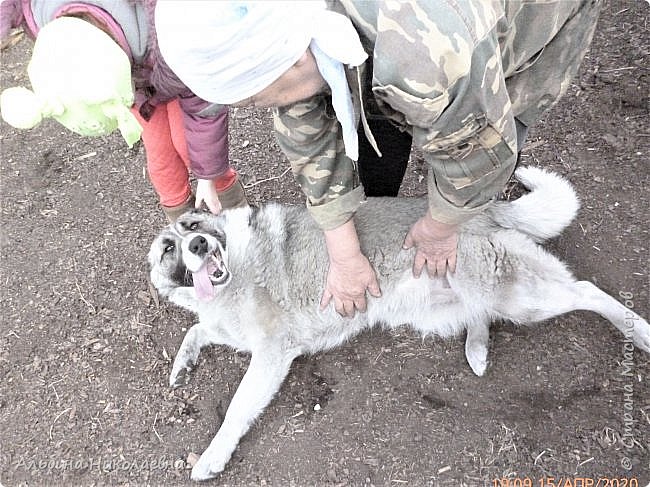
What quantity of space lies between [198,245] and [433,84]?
1.81m

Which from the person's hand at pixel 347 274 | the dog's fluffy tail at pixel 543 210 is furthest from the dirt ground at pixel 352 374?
the person's hand at pixel 347 274

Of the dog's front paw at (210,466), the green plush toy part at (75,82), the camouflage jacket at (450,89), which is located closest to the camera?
the camouflage jacket at (450,89)

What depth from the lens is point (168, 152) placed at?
10.7 ft

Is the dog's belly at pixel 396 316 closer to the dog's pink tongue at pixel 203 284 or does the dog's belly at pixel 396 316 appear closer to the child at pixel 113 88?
the dog's pink tongue at pixel 203 284

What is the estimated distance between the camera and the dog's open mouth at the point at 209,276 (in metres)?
3.05

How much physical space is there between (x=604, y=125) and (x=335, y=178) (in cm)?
234

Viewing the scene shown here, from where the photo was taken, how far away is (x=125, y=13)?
2.38 m

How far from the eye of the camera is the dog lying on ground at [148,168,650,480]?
2.95 metres

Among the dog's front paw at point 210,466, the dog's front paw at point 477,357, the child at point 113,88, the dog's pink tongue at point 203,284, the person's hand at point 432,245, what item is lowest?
the dog's front paw at point 210,466

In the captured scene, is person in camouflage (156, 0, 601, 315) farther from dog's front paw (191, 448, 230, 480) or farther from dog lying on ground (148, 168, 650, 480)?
dog's front paw (191, 448, 230, 480)

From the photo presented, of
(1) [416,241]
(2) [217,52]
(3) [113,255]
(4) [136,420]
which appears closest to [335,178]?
(1) [416,241]

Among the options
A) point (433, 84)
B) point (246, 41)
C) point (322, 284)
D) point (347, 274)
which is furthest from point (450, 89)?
point (322, 284)

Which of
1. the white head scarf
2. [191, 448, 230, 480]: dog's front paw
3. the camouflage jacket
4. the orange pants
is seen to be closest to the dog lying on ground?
[191, 448, 230, 480]: dog's front paw

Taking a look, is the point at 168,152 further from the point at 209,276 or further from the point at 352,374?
the point at 352,374
